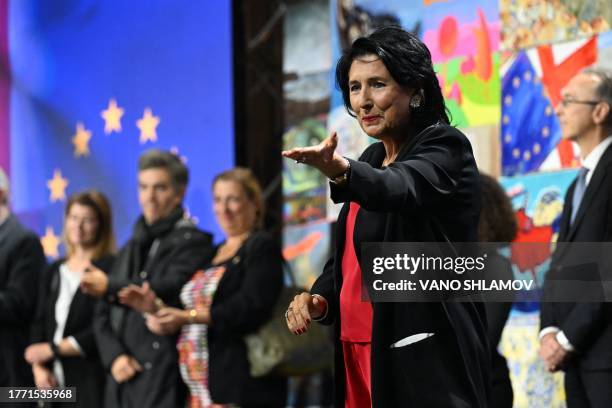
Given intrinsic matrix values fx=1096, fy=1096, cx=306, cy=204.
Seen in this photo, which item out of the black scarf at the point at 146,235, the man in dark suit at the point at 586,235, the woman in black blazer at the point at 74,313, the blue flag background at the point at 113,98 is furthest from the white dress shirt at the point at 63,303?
the man in dark suit at the point at 586,235

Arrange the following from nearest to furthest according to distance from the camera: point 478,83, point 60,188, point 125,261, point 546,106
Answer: point 546,106, point 478,83, point 125,261, point 60,188

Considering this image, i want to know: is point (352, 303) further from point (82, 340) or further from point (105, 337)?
point (82, 340)

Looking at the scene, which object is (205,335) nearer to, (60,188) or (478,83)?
(478,83)

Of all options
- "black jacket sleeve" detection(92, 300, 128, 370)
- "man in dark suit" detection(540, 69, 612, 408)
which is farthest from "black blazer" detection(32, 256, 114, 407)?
"man in dark suit" detection(540, 69, 612, 408)

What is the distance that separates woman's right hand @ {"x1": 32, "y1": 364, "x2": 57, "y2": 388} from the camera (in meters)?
5.89

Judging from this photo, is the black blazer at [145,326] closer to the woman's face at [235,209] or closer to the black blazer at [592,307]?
the woman's face at [235,209]

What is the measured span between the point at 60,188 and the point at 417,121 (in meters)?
5.31

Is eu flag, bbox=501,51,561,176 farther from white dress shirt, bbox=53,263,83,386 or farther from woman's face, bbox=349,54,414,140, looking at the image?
white dress shirt, bbox=53,263,83,386

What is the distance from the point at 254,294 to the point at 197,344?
1.27 ft

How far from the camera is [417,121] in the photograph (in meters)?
3.05

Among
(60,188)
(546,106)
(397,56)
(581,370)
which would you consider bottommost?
(581,370)

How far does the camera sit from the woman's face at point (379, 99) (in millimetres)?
3006

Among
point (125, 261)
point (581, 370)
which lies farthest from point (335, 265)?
point (125, 261)

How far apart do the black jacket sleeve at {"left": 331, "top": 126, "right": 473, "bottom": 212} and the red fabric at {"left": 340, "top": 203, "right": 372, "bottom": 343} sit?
305mm
